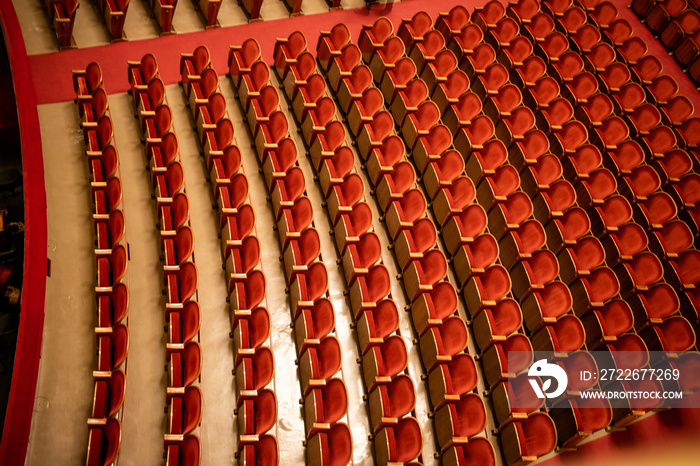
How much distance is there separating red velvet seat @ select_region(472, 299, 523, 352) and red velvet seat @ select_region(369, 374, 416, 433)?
0.38ft

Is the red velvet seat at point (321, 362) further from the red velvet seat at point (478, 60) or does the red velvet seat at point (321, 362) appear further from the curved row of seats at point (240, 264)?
the red velvet seat at point (478, 60)

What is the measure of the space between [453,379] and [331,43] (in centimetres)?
56

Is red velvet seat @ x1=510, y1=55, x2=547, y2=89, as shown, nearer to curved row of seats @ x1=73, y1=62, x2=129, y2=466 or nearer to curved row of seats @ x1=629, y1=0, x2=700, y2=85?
curved row of seats @ x1=629, y1=0, x2=700, y2=85

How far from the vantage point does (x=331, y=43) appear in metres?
0.91

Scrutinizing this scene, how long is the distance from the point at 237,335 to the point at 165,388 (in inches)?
3.8

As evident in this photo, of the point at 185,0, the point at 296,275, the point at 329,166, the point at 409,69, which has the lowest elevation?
the point at 296,275

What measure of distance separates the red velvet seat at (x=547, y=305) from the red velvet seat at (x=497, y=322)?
0.04 meters

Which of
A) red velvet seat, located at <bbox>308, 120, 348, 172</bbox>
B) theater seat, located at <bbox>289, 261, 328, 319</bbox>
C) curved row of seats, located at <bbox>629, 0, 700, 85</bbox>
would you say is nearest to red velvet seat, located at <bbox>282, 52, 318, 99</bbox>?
red velvet seat, located at <bbox>308, 120, 348, 172</bbox>

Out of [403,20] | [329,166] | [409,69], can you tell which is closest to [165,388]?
[329,166]

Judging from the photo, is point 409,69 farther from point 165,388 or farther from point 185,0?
point 165,388

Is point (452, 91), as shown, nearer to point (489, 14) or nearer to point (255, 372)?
point (489, 14)

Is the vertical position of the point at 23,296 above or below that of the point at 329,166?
below

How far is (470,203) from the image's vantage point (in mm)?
728

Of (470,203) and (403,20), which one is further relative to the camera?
(403,20)
